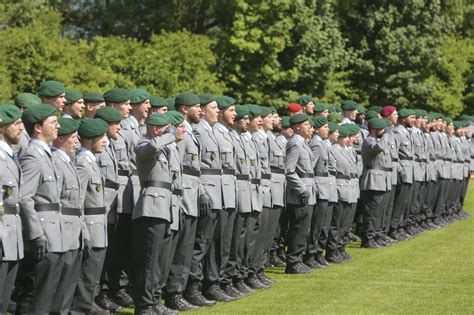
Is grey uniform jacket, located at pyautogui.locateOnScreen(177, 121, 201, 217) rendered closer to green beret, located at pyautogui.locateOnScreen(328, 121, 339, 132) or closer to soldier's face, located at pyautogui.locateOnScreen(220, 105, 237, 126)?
soldier's face, located at pyautogui.locateOnScreen(220, 105, 237, 126)

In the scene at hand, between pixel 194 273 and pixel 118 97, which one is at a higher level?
pixel 118 97

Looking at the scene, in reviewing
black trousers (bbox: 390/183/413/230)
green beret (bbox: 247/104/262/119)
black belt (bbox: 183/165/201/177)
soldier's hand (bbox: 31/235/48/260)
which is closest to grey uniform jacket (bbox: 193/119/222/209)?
black belt (bbox: 183/165/201/177)

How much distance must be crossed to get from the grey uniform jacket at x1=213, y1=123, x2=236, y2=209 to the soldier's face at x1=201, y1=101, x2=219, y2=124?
167 mm

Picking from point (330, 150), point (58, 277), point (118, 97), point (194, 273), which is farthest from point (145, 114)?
point (330, 150)

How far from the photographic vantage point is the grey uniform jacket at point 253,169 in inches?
569

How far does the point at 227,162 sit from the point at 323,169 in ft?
12.6

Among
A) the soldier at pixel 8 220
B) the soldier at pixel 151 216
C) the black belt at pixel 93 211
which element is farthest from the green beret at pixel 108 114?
the soldier at pixel 8 220

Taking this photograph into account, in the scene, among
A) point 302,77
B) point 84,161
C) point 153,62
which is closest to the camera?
point 84,161

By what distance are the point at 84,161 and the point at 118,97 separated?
226 centimetres

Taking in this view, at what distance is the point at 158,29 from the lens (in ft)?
164

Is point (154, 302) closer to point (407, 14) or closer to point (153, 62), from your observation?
point (153, 62)

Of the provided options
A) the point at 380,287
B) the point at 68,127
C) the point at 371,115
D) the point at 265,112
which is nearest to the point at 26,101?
the point at 68,127

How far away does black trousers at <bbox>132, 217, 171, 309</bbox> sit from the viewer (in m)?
12.0

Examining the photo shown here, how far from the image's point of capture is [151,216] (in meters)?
12.0
